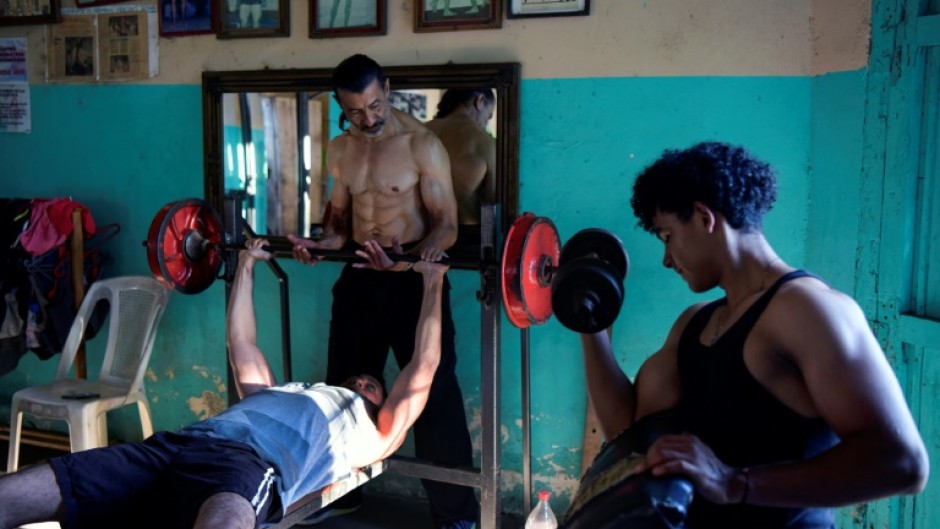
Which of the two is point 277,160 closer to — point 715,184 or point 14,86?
point 14,86

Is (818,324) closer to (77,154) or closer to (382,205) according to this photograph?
(382,205)

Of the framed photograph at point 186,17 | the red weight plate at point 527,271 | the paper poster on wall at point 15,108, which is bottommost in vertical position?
the red weight plate at point 527,271

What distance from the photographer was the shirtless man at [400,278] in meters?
2.74

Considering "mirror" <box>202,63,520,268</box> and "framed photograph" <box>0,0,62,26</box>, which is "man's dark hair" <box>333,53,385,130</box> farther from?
"framed photograph" <box>0,0,62,26</box>

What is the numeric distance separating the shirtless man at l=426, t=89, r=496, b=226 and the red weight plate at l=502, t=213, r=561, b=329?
53 centimetres

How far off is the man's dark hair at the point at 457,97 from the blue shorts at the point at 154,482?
Answer: 4.50ft

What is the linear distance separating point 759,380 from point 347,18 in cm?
216

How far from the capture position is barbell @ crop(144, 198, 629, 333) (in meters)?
1.54

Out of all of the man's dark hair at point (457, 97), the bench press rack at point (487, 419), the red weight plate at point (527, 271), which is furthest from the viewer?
the man's dark hair at point (457, 97)

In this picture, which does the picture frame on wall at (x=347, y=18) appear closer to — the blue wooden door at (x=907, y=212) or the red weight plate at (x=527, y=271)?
the red weight plate at (x=527, y=271)

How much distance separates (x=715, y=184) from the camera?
1.26 m

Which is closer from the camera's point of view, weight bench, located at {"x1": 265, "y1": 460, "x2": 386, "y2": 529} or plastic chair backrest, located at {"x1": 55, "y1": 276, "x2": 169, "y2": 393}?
weight bench, located at {"x1": 265, "y1": 460, "x2": 386, "y2": 529}

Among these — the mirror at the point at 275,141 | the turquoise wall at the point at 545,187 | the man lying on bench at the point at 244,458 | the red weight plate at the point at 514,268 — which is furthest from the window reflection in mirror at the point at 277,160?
the red weight plate at the point at 514,268

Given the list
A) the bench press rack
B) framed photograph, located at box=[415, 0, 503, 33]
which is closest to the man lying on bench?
the bench press rack
